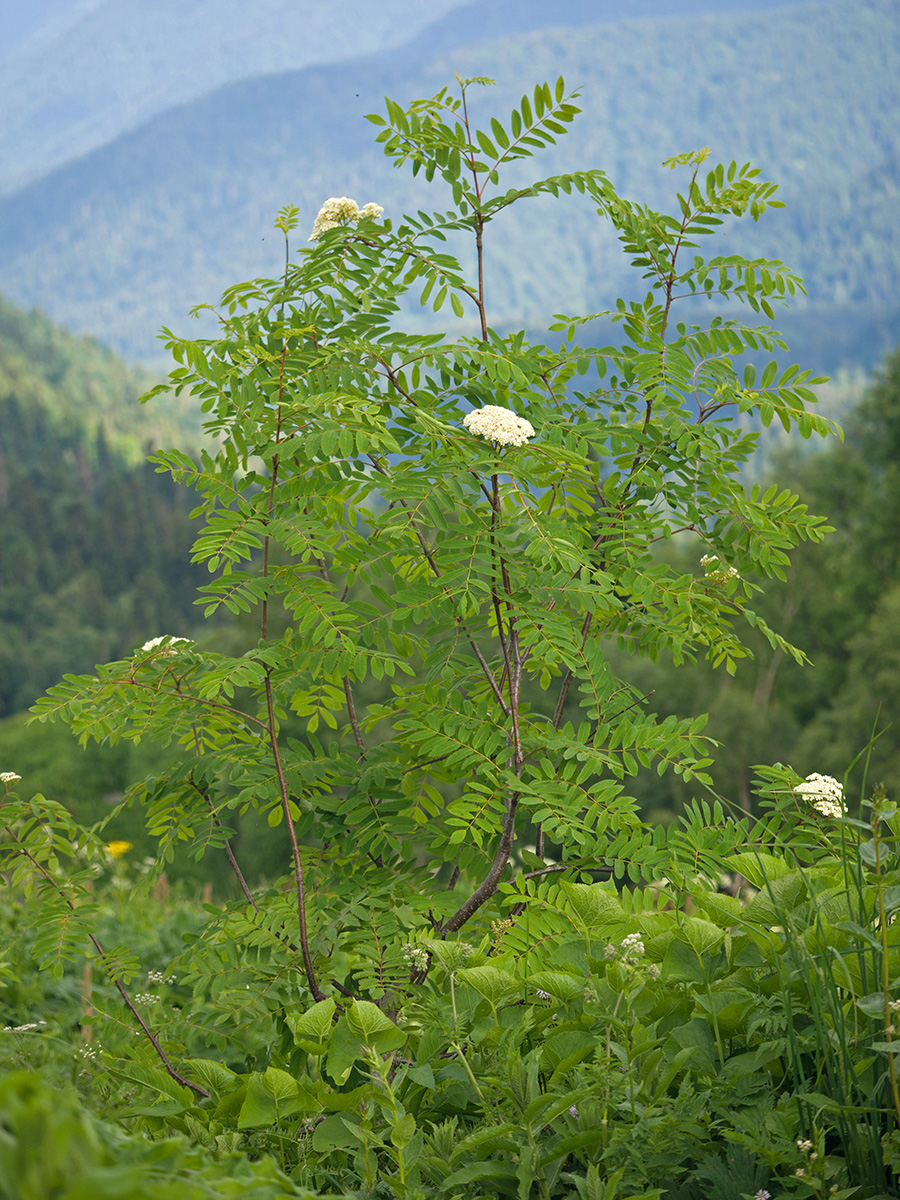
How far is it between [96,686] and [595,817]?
131 cm

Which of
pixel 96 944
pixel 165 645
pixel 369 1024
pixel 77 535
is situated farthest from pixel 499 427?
pixel 77 535

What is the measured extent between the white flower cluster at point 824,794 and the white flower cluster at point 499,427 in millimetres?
1054

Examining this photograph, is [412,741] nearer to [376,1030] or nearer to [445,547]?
[445,547]

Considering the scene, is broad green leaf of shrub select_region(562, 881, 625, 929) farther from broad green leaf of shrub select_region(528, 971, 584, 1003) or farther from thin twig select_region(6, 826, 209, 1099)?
thin twig select_region(6, 826, 209, 1099)

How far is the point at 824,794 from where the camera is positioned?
7.89 feet

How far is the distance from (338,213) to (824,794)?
204 centimetres

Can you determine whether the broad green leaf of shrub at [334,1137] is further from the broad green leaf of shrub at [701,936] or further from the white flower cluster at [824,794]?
the white flower cluster at [824,794]

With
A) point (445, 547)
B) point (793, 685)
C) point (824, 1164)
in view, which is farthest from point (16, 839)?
point (793, 685)

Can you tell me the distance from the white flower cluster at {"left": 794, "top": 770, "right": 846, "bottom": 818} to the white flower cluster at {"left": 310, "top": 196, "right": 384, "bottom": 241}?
1932 mm

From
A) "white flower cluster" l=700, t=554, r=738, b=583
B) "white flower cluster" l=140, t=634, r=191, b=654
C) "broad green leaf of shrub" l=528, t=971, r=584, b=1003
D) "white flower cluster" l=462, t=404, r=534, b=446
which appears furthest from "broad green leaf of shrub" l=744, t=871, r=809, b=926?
"white flower cluster" l=140, t=634, r=191, b=654

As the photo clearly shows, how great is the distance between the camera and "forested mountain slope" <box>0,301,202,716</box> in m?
88.8

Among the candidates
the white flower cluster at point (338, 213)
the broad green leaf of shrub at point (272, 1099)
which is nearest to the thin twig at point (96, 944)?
the broad green leaf of shrub at point (272, 1099)

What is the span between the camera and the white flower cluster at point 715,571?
109 inches

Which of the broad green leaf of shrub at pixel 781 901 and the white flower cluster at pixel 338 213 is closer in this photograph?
the broad green leaf of shrub at pixel 781 901
